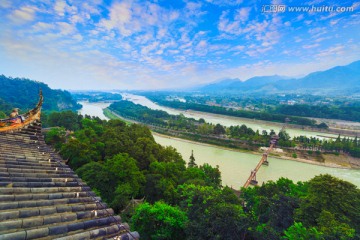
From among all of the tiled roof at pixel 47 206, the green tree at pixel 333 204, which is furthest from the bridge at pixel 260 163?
the tiled roof at pixel 47 206

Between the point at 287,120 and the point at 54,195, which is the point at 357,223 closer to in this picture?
the point at 54,195

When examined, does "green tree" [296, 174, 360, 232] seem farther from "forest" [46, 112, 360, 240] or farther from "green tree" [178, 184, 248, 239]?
"green tree" [178, 184, 248, 239]

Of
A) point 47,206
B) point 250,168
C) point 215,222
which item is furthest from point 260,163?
point 47,206

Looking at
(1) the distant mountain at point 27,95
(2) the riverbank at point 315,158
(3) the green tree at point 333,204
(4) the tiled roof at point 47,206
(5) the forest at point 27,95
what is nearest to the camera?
(4) the tiled roof at point 47,206

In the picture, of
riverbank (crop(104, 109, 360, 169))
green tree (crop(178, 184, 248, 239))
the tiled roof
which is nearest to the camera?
the tiled roof

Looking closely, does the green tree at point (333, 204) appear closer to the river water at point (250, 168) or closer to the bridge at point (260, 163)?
the bridge at point (260, 163)

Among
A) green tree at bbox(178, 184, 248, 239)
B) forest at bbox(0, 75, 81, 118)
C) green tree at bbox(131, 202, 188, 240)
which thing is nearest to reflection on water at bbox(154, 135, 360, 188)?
green tree at bbox(178, 184, 248, 239)

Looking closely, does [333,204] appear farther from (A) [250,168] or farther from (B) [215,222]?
(A) [250,168]

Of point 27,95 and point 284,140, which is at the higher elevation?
point 27,95
